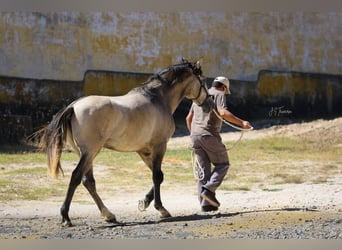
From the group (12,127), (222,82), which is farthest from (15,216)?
(12,127)

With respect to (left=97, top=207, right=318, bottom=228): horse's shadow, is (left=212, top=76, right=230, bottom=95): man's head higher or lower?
higher

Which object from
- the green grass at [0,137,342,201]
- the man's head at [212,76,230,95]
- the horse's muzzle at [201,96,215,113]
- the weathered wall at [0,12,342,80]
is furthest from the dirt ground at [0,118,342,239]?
the weathered wall at [0,12,342,80]

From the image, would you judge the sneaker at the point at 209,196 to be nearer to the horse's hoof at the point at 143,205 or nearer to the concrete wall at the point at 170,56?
the horse's hoof at the point at 143,205

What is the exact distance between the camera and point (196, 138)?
30.5ft

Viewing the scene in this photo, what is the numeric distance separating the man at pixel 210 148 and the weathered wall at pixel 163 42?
32.9ft

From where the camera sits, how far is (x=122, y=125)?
861cm

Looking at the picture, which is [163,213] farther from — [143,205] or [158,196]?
[143,205]

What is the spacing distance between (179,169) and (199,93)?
4.89 m

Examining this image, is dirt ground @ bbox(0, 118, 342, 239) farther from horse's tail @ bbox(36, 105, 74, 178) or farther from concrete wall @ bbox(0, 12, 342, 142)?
concrete wall @ bbox(0, 12, 342, 142)

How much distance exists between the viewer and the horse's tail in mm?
8422

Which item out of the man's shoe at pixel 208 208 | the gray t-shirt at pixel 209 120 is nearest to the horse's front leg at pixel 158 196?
the man's shoe at pixel 208 208

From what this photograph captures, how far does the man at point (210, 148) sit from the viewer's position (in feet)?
30.1

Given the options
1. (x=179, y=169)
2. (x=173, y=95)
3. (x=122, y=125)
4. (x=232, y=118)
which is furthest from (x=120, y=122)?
(x=179, y=169)

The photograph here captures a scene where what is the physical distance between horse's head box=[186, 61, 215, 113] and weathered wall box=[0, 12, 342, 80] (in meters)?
9.89
